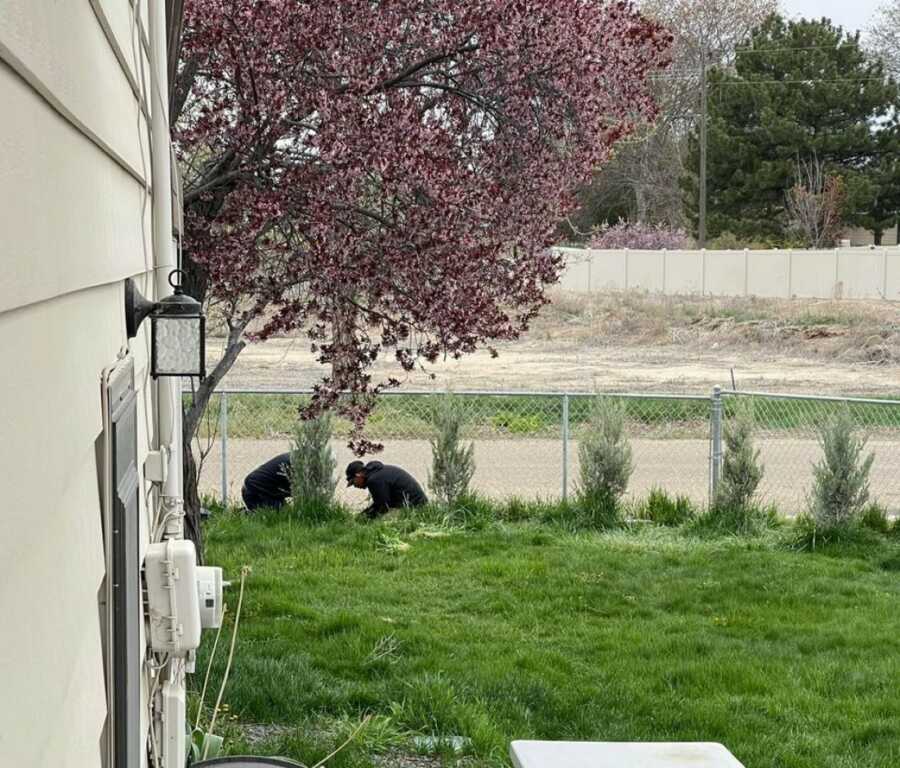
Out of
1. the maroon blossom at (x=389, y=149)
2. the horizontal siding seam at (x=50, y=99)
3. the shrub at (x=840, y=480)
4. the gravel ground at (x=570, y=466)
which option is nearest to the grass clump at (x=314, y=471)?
the gravel ground at (x=570, y=466)

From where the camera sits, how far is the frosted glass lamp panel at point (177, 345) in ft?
10.1

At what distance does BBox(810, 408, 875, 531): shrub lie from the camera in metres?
11.5

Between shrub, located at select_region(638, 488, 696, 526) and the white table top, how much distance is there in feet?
24.1

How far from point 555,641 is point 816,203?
35018 mm

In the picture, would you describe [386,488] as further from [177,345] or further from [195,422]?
[177,345]

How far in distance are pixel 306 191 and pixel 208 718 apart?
8.47 ft

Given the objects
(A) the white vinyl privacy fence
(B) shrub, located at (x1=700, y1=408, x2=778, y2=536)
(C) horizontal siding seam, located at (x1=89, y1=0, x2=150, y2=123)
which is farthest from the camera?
(A) the white vinyl privacy fence

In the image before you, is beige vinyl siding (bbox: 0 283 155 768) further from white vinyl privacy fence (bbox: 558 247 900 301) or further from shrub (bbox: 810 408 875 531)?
white vinyl privacy fence (bbox: 558 247 900 301)

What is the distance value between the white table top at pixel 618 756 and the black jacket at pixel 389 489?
24.2 ft

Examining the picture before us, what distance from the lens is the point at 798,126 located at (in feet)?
139

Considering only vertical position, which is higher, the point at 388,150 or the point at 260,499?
the point at 388,150

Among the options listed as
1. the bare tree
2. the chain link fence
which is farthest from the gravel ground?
the bare tree

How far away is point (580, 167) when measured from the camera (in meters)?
7.26

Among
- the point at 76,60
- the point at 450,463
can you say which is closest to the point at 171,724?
the point at 76,60
